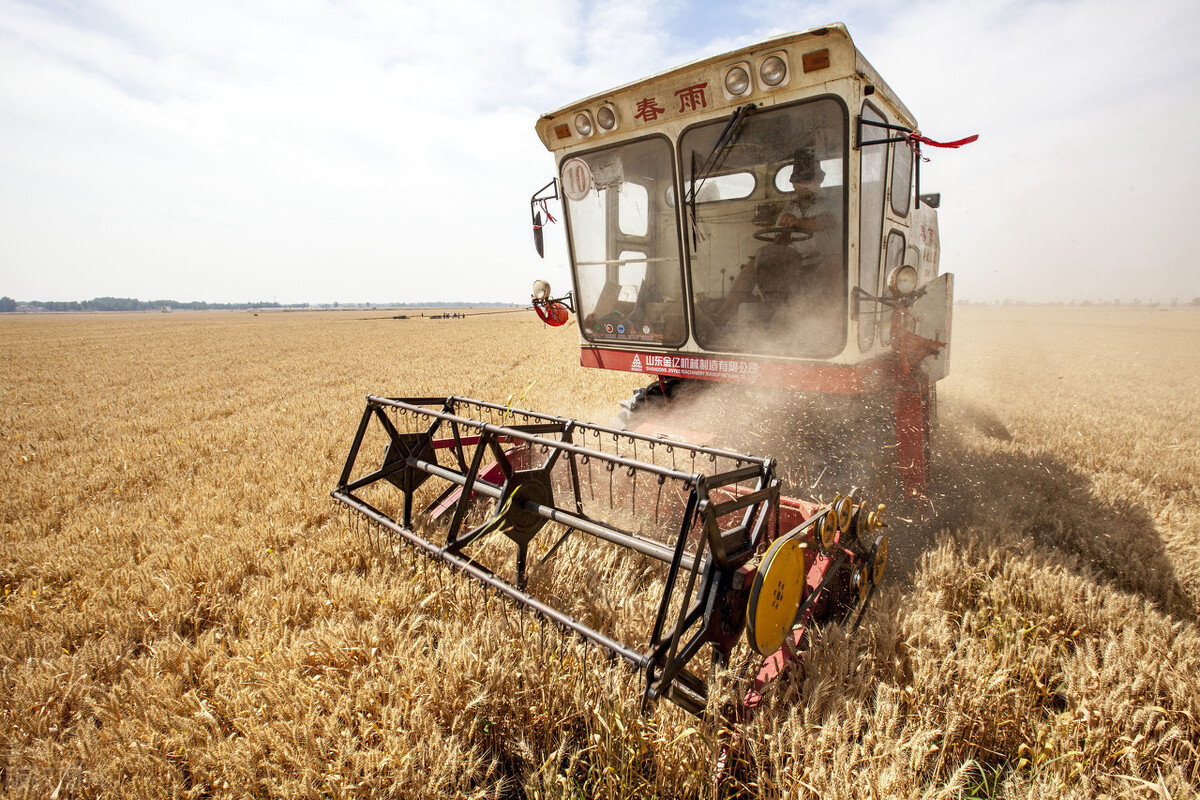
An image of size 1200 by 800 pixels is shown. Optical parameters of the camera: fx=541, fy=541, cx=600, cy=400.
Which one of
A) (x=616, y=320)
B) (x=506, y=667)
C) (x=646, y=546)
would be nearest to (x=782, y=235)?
(x=616, y=320)

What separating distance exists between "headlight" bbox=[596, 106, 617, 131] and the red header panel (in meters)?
1.53

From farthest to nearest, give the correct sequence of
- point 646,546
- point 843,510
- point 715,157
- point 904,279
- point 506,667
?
point 715,157, point 904,279, point 843,510, point 646,546, point 506,667

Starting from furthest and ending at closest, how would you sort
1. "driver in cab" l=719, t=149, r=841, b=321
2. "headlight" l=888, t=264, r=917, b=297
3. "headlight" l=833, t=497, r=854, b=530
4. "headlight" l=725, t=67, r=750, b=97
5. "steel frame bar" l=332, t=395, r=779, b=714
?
"driver in cab" l=719, t=149, r=841, b=321 < "headlight" l=725, t=67, r=750, b=97 < "headlight" l=888, t=264, r=917, b=297 < "headlight" l=833, t=497, r=854, b=530 < "steel frame bar" l=332, t=395, r=779, b=714

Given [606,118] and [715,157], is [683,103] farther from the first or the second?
[606,118]

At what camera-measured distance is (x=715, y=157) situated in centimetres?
310

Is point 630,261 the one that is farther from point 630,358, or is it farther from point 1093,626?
point 1093,626

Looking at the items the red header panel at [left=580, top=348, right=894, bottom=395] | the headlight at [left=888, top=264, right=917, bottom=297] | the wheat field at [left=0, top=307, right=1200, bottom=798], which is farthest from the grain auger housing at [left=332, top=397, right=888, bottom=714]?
the headlight at [left=888, top=264, right=917, bottom=297]

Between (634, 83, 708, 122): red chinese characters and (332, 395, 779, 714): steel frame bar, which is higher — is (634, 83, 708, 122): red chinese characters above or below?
above

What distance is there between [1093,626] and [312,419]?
6725 mm

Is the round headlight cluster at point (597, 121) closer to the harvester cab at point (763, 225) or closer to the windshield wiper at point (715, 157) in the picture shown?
the harvester cab at point (763, 225)

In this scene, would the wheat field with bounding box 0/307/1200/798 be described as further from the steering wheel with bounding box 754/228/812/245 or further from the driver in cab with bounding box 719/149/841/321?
the steering wheel with bounding box 754/228/812/245

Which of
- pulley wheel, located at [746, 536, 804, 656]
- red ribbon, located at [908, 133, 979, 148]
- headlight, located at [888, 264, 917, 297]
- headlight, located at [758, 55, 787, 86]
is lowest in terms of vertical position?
pulley wheel, located at [746, 536, 804, 656]

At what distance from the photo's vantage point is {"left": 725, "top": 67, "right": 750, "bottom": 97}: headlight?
2.88 metres

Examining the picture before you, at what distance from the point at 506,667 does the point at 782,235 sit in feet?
9.17
